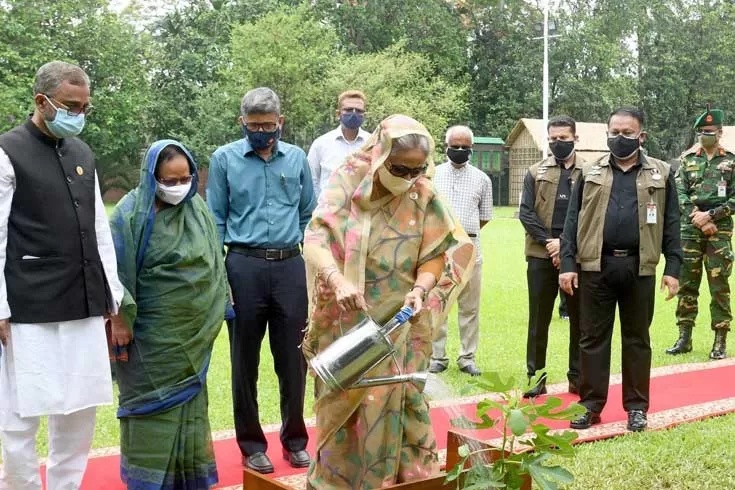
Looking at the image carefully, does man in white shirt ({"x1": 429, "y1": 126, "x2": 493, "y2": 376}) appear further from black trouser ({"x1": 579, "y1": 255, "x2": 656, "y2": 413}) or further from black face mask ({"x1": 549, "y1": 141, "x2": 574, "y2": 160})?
black trouser ({"x1": 579, "y1": 255, "x2": 656, "y2": 413})

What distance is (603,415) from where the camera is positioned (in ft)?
20.2

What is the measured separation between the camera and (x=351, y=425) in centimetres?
363

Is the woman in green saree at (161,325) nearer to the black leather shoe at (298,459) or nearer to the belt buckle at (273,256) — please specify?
the belt buckle at (273,256)

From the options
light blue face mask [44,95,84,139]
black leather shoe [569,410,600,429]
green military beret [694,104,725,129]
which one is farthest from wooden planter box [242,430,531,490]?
green military beret [694,104,725,129]

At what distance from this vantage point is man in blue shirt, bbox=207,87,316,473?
192 inches

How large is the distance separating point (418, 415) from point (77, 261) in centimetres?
168

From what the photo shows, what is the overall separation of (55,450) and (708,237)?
21.2 feet

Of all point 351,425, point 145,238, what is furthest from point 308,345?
point 145,238

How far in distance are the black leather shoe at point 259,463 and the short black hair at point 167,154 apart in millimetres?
1679

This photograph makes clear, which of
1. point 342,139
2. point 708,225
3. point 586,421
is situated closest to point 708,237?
point 708,225

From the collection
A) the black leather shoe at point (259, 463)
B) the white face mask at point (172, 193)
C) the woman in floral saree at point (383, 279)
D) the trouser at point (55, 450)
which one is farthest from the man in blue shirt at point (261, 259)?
the woman in floral saree at point (383, 279)

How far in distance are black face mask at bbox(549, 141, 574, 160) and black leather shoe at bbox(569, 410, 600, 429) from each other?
1985 millimetres

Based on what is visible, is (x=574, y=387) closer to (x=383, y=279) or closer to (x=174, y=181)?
(x=383, y=279)

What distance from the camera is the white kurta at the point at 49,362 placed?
3.83 meters
